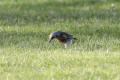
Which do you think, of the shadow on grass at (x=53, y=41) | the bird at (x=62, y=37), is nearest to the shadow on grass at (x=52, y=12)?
the shadow on grass at (x=53, y=41)

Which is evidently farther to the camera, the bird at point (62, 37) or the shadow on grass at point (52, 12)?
the shadow on grass at point (52, 12)

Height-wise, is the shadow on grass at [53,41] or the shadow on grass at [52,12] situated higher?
the shadow on grass at [52,12]

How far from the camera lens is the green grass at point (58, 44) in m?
8.05

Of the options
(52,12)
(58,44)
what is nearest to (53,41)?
(58,44)

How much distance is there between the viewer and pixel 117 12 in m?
15.7

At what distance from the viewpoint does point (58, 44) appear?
35.9 feet

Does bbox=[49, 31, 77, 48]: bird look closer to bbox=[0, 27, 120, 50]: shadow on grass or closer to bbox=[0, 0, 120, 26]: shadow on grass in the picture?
bbox=[0, 27, 120, 50]: shadow on grass

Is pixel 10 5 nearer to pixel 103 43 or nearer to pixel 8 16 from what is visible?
pixel 8 16

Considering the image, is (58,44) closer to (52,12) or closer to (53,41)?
(53,41)

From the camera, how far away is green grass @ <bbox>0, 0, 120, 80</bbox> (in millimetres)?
8047

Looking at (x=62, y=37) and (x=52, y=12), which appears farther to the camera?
(x=52, y=12)

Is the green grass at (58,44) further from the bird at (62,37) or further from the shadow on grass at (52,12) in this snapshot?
the bird at (62,37)

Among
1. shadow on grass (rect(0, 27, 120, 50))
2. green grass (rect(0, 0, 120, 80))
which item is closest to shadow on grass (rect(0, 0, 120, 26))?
green grass (rect(0, 0, 120, 80))

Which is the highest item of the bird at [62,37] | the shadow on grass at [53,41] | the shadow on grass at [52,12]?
the bird at [62,37]
